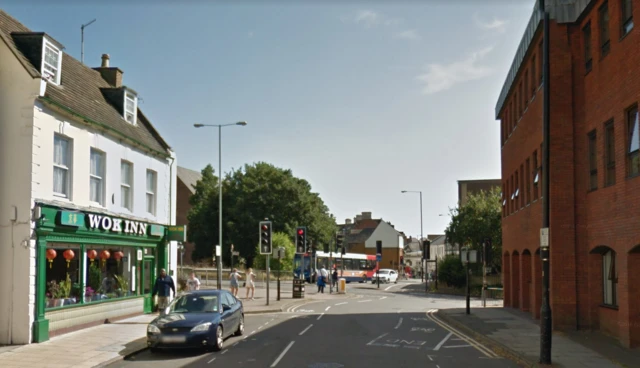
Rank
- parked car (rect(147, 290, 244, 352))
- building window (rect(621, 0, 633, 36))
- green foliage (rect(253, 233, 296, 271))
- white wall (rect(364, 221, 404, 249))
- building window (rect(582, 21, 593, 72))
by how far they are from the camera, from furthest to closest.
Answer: white wall (rect(364, 221, 404, 249)), green foliage (rect(253, 233, 296, 271)), building window (rect(582, 21, 593, 72)), building window (rect(621, 0, 633, 36)), parked car (rect(147, 290, 244, 352))

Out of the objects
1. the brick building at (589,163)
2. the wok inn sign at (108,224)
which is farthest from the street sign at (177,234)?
the brick building at (589,163)

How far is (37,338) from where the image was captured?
16500mm

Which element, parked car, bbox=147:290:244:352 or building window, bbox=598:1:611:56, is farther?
building window, bbox=598:1:611:56

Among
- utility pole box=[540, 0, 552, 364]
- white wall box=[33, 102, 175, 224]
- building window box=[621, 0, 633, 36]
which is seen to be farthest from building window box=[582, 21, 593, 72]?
white wall box=[33, 102, 175, 224]

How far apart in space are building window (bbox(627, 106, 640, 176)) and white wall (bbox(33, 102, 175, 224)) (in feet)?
48.8

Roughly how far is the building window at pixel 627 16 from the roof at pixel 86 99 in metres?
14.8

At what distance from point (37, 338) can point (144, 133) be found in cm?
1160

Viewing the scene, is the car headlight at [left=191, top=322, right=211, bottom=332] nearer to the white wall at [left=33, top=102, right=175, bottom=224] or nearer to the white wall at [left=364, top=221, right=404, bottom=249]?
the white wall at [left=33, top=102, right=175, bottom=224]

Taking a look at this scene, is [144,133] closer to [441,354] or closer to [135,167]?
[135,167]

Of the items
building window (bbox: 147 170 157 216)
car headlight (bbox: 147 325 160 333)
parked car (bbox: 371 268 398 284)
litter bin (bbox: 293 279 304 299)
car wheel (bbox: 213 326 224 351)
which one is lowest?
parked car (bbox: 371 268 398 284)

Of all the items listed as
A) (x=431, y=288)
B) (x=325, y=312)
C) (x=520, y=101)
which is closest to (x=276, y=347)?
(x=325, y=312)

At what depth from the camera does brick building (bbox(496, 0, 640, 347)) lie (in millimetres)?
15883

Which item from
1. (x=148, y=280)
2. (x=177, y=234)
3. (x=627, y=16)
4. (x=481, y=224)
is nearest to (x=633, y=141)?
(x=627, y=16)

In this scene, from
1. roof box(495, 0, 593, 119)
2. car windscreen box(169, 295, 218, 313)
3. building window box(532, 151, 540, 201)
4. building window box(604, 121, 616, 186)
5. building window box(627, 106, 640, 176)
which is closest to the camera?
building window box(627, 106, 640, 176)
